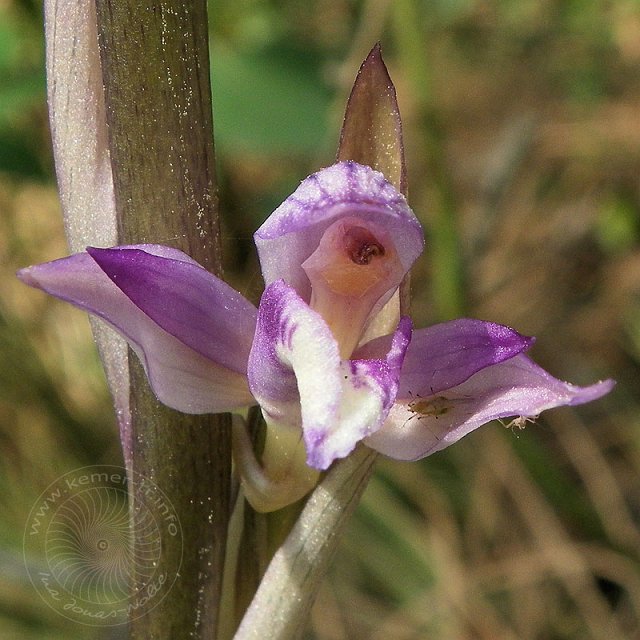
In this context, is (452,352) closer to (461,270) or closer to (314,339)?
(314,339)

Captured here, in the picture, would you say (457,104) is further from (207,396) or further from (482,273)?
(207,396)

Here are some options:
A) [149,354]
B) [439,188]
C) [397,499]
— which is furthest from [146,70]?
[397,499]

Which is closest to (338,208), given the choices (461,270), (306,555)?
(306,555)

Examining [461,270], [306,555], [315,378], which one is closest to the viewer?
[315,378]

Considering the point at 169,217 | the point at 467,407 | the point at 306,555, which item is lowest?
the point at 306,555

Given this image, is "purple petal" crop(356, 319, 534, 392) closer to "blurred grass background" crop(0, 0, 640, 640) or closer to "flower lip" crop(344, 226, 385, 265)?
"flower lip" crop(344, 226, 385, 265)

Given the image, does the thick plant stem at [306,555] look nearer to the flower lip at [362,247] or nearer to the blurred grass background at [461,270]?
the flower lip at [362,247]

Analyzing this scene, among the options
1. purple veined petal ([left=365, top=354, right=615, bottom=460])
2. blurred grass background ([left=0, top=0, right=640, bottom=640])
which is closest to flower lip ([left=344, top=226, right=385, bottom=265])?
purple veined petal ([left=365, top=354, right=615, bottom=460])
